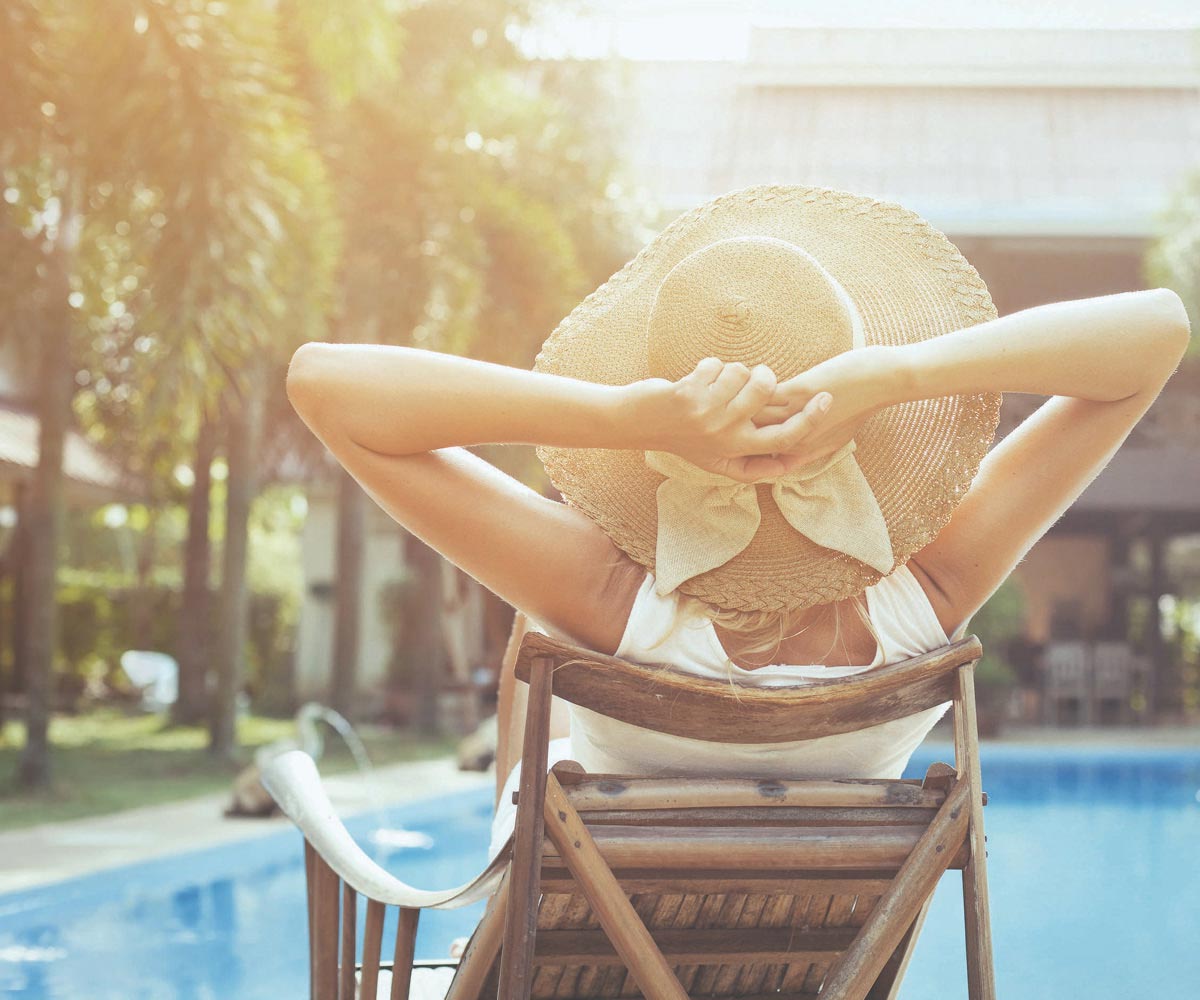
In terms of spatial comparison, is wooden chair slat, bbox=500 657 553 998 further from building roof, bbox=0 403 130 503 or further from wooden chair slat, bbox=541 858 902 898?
building roof, bbox=0 403 130 503

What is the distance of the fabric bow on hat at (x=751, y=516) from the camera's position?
1.62 m

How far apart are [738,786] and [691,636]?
193 mm

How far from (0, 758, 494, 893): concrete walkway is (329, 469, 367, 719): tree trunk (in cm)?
264

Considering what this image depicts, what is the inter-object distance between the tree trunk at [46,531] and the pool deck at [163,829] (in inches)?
33.1

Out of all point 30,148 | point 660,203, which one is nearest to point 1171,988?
point 30,148

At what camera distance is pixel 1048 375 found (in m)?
1.53

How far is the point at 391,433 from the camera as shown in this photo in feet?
4.94

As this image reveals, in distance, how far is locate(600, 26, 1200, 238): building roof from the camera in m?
16.0

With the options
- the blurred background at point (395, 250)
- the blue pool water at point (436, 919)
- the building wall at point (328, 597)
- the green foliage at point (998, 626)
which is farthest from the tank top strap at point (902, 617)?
the building wall at point (328, 597)

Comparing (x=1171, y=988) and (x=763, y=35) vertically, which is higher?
(x=763, y=35)

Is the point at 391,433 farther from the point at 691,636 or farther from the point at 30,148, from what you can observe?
the point at 30,148

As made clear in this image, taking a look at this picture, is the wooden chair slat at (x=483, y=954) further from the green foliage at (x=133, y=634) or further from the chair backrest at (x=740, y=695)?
the green foliage at (x=133, y=634)

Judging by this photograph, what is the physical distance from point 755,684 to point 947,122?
712 inches

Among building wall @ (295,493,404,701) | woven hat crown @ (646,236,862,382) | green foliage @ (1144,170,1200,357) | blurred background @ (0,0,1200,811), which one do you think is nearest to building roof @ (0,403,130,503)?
blurred background @ (0,0,1200,811)
